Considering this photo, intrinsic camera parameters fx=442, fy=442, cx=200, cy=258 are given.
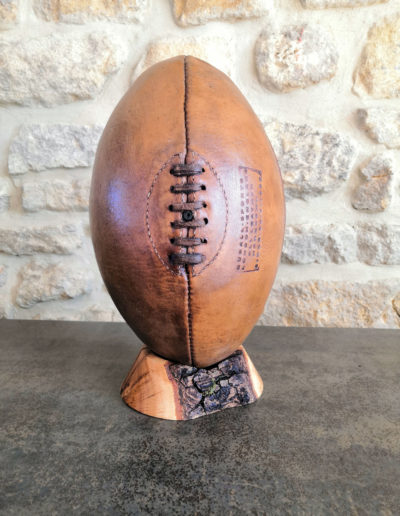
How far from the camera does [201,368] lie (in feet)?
2.71

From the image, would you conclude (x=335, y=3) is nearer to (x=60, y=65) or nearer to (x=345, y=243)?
(x=345, y=243)

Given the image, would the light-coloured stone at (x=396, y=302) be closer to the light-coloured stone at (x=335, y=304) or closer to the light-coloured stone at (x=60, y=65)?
the light-coloured stone at (x=335, y=304)

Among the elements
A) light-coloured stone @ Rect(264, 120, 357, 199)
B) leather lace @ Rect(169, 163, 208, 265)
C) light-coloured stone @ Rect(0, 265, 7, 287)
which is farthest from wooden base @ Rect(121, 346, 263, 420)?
light-coloured stone @ Rect(0, 265, 7, 287)

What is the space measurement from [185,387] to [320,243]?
28.2 inches

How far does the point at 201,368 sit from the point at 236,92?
1.69ft

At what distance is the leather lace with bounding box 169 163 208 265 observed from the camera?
0.68 metres

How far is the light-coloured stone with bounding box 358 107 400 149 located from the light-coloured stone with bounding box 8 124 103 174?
78 centimetres

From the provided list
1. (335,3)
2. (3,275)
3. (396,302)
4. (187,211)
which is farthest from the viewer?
(3,275)

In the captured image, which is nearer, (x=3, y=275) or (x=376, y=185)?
(x=376, y=185)

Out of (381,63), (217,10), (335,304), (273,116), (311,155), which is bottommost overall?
(335,304)

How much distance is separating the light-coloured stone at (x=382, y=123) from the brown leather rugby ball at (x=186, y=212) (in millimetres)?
618

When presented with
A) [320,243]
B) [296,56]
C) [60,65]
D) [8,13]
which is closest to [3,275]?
[60,65]

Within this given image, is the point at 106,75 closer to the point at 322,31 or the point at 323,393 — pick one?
the point at 322,31

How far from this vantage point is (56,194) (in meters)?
1.38
